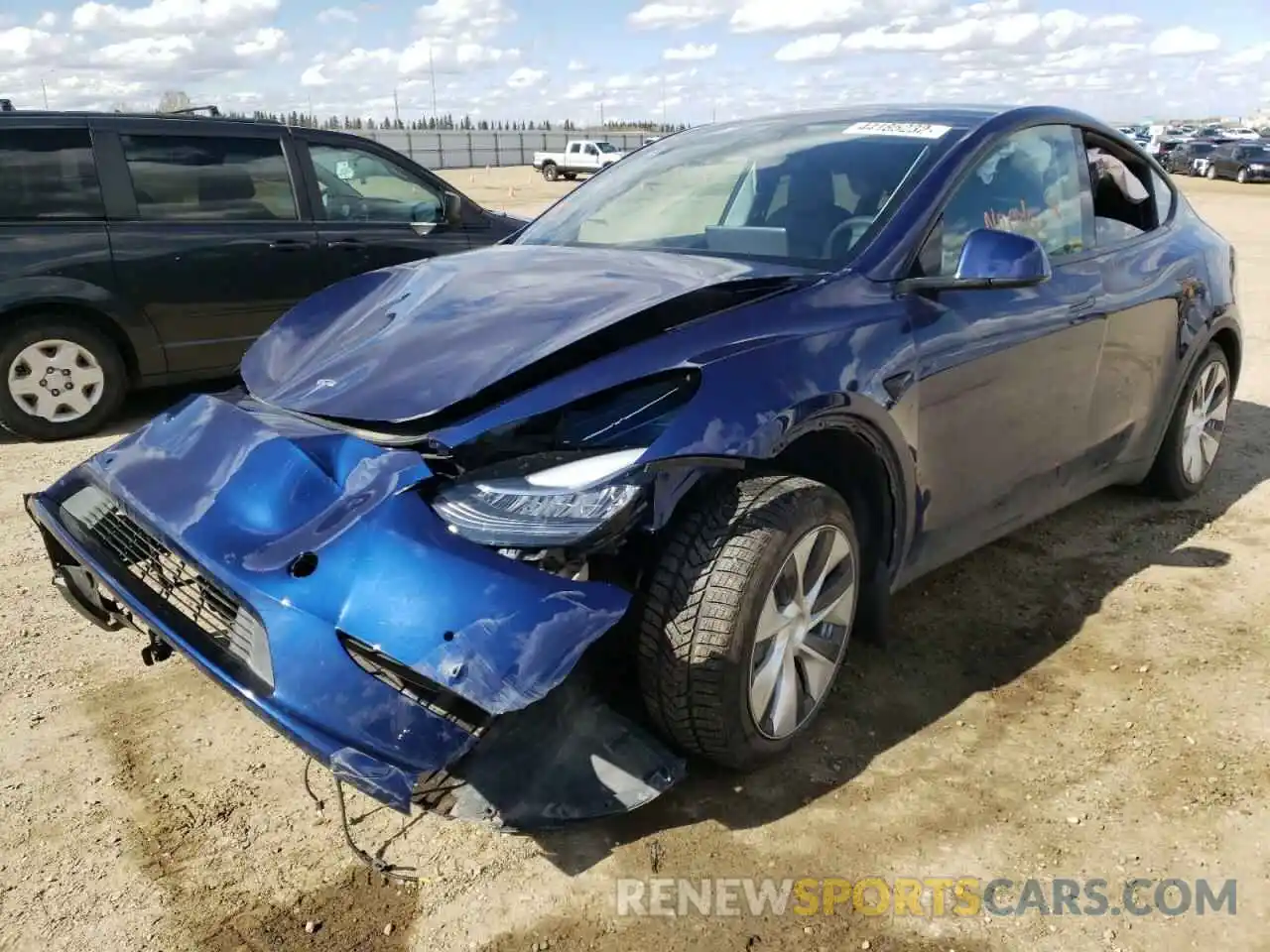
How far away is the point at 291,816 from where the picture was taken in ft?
8.33

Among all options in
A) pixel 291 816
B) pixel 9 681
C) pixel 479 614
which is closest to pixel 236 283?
pixel 9 681

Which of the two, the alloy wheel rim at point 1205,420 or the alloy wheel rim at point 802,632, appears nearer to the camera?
the alloy wheel rim at point 802,632

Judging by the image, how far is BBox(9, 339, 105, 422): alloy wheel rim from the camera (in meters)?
5.61

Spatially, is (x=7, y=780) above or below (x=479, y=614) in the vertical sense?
below

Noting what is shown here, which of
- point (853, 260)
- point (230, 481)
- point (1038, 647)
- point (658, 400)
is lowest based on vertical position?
point (1038, 647)

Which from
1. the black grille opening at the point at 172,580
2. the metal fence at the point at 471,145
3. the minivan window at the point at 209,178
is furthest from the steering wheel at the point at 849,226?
the metal fence at the point at 471,145

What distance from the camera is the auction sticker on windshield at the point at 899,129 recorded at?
11.0 ft

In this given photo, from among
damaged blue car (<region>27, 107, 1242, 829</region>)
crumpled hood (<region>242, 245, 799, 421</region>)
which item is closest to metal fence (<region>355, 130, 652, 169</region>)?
damaged blue car (<region>27, 107, 1242, 829</region>)

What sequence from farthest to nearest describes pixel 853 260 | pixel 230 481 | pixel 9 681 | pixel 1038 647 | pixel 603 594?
pixel 1038 647 < pixel 9 681 < pixel 853 260 < pixel 230 481 < pixel 603 594

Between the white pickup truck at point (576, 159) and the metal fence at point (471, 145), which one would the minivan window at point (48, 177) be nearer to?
the white pickup truck at point (576, 159)

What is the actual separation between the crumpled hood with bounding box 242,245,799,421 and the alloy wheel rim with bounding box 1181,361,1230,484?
2595 mm

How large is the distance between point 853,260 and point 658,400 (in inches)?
35.3

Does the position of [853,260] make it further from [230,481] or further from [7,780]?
[7,780]

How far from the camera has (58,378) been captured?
5.68 meters
